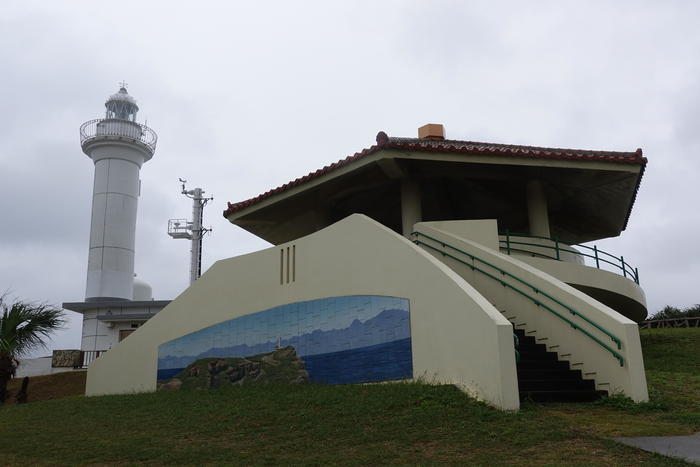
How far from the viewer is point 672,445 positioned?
7230 millimetres

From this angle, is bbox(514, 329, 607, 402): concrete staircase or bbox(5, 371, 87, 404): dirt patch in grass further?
bbox(5, 371, 87, 404): dirt patch in grass

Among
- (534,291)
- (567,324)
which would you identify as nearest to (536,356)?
(567,324)

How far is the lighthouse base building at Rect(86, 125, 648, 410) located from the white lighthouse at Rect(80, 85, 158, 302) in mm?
16174

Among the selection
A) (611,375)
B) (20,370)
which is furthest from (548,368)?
(20,370)

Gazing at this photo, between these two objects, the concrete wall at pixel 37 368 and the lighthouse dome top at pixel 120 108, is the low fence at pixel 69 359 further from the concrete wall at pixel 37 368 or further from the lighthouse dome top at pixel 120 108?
the lighthouse dome top at pixel 120 108

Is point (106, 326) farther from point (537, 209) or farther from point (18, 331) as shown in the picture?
point (537, 209)

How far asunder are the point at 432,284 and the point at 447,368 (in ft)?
4.94

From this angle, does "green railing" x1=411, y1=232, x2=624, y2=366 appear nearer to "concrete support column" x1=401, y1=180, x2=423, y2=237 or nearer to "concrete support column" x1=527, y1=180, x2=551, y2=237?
"concrete support column" x1=401, y1=180, x2=423, y2=237

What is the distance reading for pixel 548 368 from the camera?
11.2 metres

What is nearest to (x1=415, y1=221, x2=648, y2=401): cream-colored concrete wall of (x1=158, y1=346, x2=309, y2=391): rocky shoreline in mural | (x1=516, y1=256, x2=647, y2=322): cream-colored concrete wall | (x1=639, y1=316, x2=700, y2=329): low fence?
(x1=516, y1=256, x2=647, y2=322): cream-colored concrete wall

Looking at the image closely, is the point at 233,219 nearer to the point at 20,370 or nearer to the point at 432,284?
the point at 432,284

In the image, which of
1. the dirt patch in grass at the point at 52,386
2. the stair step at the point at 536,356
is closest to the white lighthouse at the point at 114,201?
the dirt patch in grass at the point at 52,386

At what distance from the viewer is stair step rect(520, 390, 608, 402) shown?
10.2m

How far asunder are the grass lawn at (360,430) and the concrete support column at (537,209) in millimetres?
5791
